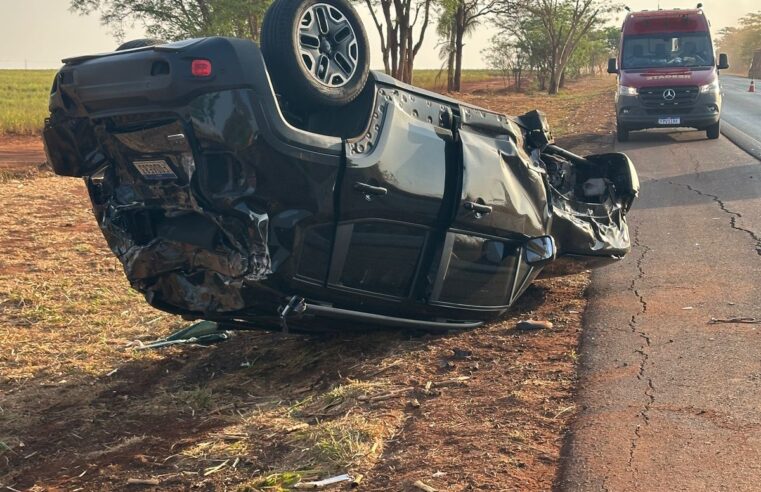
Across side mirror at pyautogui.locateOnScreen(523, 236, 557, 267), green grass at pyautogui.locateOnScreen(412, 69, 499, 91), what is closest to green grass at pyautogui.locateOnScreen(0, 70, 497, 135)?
green grass at pyautogui.locateOnScreen(412, 69, 499, 91)

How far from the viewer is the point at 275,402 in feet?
16.4

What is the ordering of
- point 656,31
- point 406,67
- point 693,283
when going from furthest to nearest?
point 406,67 → point 656,31 → point 693,283

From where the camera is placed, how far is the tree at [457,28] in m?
40.0

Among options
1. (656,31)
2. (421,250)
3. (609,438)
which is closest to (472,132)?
(421,250)

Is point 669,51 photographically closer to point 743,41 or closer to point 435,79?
point 435,79

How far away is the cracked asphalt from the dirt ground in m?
0.20

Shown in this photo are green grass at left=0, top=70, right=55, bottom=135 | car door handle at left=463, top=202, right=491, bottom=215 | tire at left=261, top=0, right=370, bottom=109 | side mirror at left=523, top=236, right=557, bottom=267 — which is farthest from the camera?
green grass at left=0, top=70, right=55, bottom=135

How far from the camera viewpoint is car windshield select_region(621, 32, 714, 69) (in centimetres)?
1719

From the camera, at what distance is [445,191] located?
5.27 metres

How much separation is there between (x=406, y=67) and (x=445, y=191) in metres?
29.9

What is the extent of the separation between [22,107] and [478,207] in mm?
30889

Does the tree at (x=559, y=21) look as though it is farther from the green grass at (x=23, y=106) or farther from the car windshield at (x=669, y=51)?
the car windshield at (x=669, y=51)

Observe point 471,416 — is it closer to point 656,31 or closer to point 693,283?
point 693,283

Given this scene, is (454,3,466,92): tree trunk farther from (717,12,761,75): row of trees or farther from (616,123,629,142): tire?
(717,12,761,75): row of trees
